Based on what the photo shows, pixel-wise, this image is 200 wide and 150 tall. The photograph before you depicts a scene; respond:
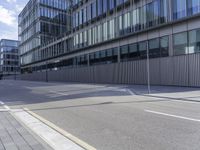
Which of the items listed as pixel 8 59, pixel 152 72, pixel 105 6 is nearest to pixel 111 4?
pixel 105 6

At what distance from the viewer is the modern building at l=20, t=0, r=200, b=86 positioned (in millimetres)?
26594

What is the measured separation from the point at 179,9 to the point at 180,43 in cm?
408

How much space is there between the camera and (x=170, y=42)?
2905 centimetres

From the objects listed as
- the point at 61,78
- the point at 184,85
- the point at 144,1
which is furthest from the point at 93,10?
the point at 184,85

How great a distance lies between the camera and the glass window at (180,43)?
2728 cm

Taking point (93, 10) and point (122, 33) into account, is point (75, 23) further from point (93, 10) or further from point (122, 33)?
point (122, 33)

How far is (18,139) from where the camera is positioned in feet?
20.2

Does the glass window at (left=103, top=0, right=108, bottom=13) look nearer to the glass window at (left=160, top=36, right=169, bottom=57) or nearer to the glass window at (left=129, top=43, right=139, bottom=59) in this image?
the glass window at (left=129, top=43, right=139, bottom=59)

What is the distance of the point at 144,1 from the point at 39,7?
49.8m

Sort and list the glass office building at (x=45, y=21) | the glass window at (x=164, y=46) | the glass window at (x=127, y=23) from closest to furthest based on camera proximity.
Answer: the glass window at (x=164, y=46)
the glass window at (x=127, y=23)
the glass office building at (x=45, y=21)

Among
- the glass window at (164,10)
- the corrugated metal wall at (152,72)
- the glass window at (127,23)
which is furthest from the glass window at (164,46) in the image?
the glass window at (127,23)

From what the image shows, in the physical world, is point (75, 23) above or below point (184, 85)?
above

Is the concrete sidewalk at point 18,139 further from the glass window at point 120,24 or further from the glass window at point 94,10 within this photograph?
the glass window at point 94,10

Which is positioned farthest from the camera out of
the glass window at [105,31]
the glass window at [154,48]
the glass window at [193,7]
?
the glass window at [105,31]
